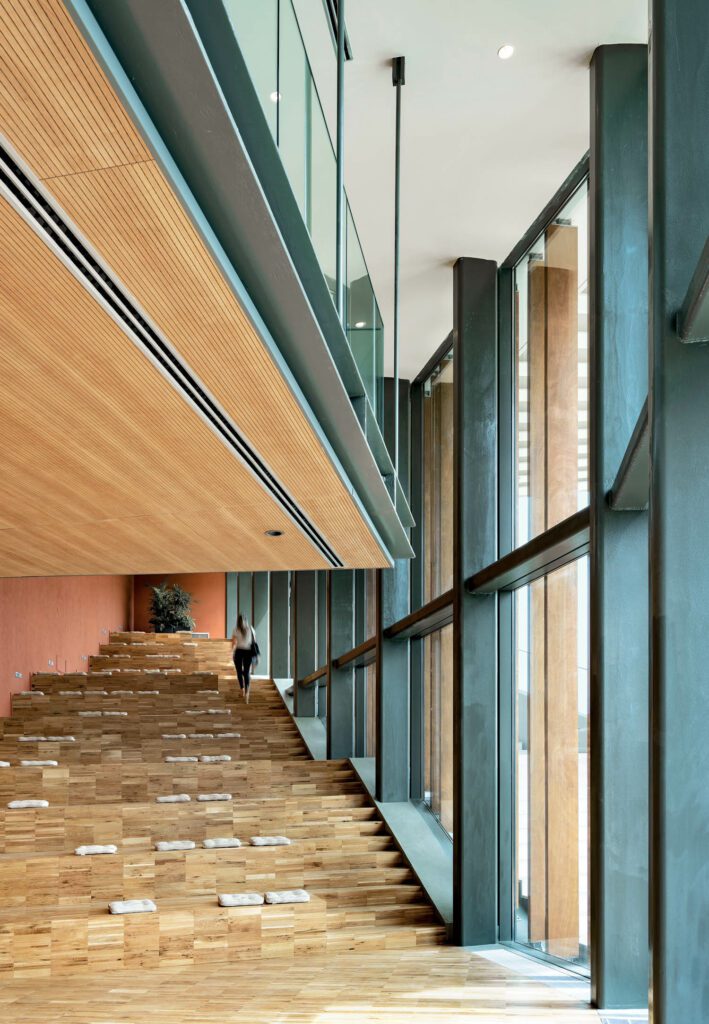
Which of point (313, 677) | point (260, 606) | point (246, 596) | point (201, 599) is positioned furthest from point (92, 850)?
point (201, 599)

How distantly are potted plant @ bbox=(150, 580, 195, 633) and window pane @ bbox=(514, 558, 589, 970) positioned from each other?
54.0 feet

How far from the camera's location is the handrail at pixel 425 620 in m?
9.09

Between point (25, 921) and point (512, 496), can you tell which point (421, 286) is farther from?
point (25, 921)

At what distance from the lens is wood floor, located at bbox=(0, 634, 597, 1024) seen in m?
6.00

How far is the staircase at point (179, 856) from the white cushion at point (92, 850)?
5.6 inches

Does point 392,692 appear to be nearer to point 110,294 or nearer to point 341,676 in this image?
point 341,676

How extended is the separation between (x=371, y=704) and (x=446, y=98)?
30.0 feet

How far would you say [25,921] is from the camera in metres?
6.95

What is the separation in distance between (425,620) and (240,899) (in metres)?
3.40

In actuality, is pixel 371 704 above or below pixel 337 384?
below

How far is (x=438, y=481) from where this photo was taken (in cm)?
1141

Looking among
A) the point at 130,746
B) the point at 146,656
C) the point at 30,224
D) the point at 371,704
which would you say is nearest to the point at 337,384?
the point at 30,224

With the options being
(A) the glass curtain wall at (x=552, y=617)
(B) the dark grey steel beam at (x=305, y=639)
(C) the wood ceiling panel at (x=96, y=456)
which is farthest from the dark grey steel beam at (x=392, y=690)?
(B) the dark grey steel beam at (x=305, y=639)

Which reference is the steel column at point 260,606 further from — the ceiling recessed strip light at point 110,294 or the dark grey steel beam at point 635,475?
the dark grey steel beam at point 635,475
